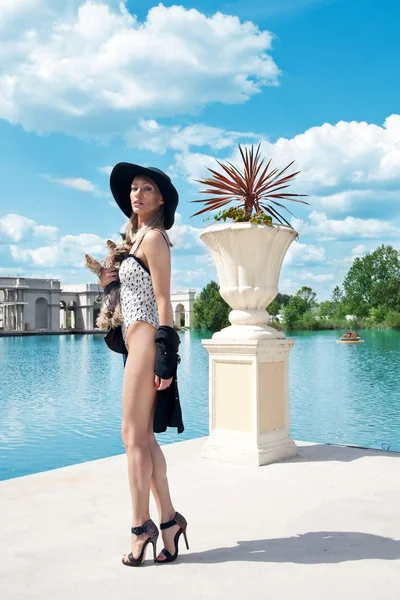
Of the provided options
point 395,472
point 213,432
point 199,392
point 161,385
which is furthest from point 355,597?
point 199,392

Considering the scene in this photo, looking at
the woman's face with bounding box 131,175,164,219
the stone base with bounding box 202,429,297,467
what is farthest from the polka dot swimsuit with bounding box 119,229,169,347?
the stone base with bounding box 202,429,297,467

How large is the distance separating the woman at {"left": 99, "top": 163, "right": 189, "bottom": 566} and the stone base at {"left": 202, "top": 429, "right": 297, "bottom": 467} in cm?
183

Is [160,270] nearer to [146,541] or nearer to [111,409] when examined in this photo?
[146,541]

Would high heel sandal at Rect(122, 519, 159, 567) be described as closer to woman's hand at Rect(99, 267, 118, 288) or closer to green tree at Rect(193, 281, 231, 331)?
woman's hand at Rect(99, 267, 118, 288)

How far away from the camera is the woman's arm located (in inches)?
97.9

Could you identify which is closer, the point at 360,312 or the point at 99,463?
the point at 99,463

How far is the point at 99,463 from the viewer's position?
4320mm

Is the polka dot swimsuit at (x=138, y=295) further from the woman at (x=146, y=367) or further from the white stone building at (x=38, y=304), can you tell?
the white stone building at (x=38, y=304)

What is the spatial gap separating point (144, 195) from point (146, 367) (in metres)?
0.73

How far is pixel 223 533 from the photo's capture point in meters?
2.82

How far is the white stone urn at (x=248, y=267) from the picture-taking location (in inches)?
178

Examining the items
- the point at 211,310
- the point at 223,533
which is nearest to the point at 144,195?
the point at 223,533

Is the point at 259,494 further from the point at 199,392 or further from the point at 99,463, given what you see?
the point at 199,392

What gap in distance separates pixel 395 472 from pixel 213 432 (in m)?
1.30
